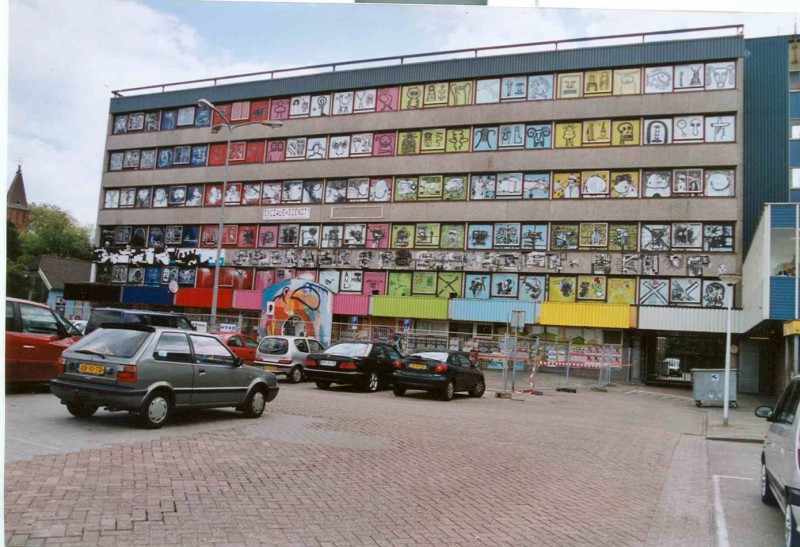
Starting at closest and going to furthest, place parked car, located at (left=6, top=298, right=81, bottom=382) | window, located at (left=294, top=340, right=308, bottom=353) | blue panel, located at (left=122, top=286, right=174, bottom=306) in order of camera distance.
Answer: parked car, located at (left=6, top=298, right=81, bottom=382)
blue panel, located at (left=122, top=286, right=174, bottom=306)
window, located at (left=294, top=340, right=308, bottom=353)

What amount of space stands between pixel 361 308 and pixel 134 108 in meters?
28.2

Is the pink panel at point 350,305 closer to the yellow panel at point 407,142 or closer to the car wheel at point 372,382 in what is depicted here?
the yellow panel at point 407,142

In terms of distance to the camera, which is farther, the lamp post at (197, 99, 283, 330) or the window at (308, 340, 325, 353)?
the window at (308, 340, 325, 353)

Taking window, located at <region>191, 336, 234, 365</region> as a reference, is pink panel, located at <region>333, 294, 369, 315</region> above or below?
above

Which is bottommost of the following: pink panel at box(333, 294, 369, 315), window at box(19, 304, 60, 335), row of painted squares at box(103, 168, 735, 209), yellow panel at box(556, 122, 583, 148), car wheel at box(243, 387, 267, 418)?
car wheel at box(243, 387, 267, 418)

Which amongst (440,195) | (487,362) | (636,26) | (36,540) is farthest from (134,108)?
(440,195)

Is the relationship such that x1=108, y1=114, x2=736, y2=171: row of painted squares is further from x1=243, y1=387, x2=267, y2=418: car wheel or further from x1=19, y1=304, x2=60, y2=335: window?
x1=19, y1=304, x2=60, y2=335: window

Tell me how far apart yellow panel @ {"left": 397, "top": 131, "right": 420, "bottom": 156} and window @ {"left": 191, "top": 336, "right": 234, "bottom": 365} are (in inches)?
451

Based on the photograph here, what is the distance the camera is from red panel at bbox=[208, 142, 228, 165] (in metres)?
8.61

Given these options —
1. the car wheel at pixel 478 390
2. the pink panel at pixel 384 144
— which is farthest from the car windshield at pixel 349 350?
the pink panel at pixel 384 144

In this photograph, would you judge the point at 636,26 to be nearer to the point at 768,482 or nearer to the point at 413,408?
the point at 768,482

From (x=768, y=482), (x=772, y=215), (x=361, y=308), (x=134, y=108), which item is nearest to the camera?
(x=134, y=108)

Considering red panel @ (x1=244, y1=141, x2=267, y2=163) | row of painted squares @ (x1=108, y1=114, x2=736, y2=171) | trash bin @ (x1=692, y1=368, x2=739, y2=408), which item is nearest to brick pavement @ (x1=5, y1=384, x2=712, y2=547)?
red panel @ (x1=244, y1=141, x2=267, y2=163)

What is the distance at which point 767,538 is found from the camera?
18.2 ft
